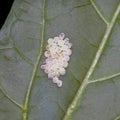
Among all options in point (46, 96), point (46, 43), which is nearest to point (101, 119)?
point (46, 96)

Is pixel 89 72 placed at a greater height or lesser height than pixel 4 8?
lesser

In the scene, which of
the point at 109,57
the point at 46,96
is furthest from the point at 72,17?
the point at 46,96

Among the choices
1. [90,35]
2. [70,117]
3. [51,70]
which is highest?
[90,35]

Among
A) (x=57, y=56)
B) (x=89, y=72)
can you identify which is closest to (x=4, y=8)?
(x=57, y=56)

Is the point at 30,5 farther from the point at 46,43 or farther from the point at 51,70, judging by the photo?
the point at 51,70

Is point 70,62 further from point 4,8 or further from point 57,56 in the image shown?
point 4,8

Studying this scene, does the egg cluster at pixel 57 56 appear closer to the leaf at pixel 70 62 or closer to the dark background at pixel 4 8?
the leaf at pixel 70 62

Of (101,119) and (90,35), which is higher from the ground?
(90,35)
